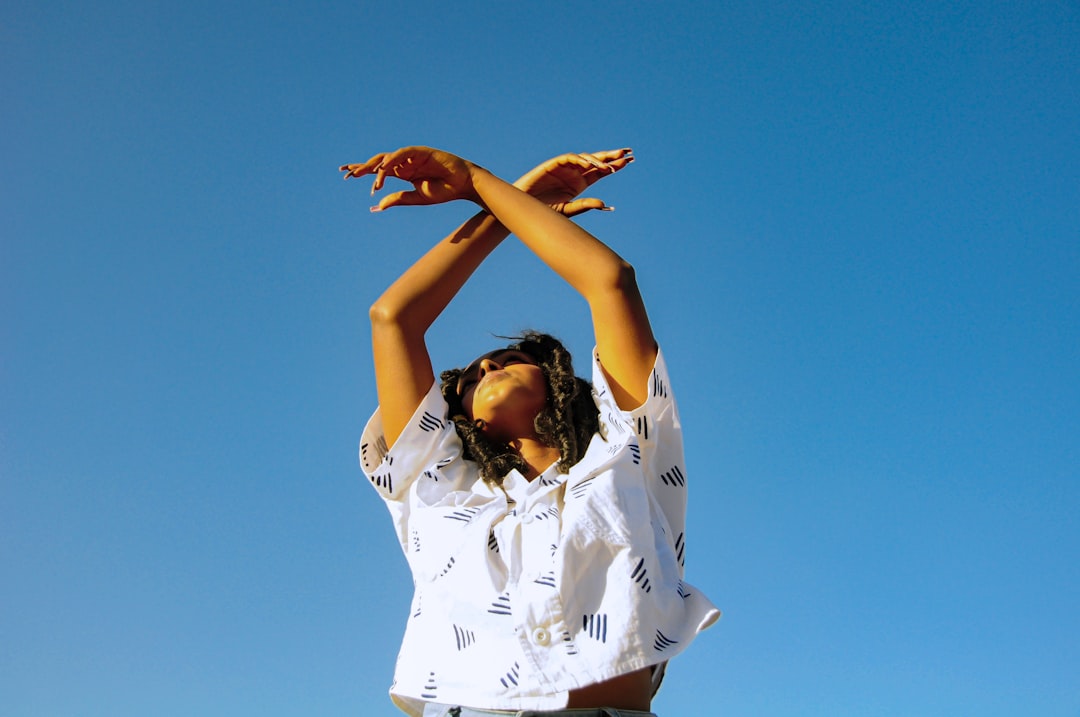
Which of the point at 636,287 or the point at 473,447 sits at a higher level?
the point at 636,287

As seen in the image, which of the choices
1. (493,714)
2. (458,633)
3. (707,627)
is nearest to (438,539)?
(458,633)

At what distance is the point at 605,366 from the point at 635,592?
1.08 meters

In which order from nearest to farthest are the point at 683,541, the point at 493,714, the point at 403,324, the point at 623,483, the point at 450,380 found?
the point at 493,714
the point at 623,483
the point at 683,541
the point at 403,324
the point at 450,380

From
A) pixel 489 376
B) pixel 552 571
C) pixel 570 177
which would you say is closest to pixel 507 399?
pixel 489 376

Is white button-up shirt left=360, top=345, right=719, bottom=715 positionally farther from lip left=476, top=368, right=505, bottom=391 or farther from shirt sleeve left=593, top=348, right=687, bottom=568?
lip left=476, top=368, right=505, bottom=391

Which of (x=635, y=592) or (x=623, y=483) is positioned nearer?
(x=635, y=592)

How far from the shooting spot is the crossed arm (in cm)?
436

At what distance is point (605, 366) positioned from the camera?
4438 millimetres

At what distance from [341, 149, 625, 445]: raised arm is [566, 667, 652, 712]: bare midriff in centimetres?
145

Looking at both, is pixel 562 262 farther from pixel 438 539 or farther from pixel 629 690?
pixel 629 690

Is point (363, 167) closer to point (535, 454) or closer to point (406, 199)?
point (406, 199)

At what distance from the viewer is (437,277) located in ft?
15.7

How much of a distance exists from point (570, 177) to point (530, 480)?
1.59 meters

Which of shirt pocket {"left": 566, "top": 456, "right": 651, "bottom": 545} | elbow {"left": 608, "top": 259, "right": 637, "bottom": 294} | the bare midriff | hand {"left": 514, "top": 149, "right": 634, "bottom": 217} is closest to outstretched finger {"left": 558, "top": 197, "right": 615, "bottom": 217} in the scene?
hand {"left": 514, "top": 149, "right": 634, "bottom": 217}
